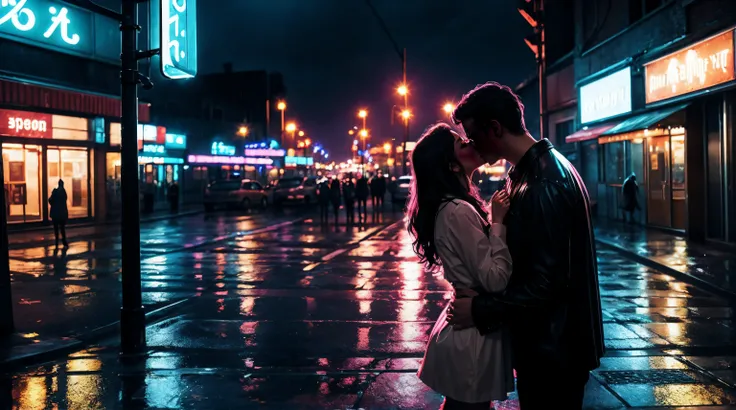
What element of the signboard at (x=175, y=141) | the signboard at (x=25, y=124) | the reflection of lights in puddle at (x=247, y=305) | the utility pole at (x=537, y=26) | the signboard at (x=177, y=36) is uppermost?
the utility pole at (x=537, y=26)

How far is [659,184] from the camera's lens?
1980cm

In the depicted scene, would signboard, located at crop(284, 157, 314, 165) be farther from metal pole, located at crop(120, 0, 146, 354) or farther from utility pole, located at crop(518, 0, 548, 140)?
metal pole, located at crop(120, 0, 146, 354)

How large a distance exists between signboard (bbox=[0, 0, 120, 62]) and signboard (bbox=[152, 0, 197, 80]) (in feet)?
43.5

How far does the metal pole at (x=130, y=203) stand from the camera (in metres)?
6.78

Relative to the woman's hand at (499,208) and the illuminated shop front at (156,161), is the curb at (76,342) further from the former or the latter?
the illuminated shop front at (156,161)

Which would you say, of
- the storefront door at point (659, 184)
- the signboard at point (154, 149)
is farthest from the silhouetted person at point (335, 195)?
the signboard at point (154, 149)

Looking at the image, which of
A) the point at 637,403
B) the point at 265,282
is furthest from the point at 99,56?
the point at 637,403

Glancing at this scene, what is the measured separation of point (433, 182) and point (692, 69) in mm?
14780

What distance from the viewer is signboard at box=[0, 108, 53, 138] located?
21.6 meters

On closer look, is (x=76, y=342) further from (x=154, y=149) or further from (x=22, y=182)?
(x=154, y=149)

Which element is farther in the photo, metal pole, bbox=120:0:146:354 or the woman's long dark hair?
metal pole, bbox=120:0:146:354

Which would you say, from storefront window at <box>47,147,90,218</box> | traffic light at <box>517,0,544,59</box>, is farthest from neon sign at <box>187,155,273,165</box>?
traffic light at <box>517,0,544,59</box>

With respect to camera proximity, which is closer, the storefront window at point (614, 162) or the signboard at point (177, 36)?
the signboard at point (177, 36)

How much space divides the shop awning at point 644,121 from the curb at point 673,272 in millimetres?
3151
